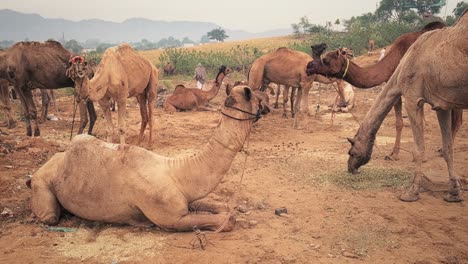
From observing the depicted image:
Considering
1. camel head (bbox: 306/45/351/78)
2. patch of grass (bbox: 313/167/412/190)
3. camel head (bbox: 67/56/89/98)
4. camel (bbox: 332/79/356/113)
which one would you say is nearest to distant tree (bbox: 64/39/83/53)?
camel (bbox: 332/79/356/113)

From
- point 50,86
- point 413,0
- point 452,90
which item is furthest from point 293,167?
point 413,0

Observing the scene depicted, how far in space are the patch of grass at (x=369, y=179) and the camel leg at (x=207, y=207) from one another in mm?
2352

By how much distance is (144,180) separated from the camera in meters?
4.71

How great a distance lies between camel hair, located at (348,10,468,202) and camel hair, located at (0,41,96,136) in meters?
6.94

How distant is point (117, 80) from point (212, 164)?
4.28 m

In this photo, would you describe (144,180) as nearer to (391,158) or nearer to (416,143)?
(416,143)

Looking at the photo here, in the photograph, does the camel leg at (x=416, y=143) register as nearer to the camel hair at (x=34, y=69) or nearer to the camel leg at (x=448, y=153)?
Answer: the camel leg at (x=448, y=153)

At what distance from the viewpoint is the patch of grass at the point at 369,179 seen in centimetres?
681

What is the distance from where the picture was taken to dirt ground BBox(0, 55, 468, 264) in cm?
437

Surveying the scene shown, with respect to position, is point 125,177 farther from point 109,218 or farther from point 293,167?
point 293,167

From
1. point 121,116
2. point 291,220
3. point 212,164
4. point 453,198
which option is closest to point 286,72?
point 121,116

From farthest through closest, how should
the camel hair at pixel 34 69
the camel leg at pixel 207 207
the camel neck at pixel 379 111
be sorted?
the camel hair at pixel 34 69 → the camel neck at pixel 379 111 → the camel leg at pixel 207 207

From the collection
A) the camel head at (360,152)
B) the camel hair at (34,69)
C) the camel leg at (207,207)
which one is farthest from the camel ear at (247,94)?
the camel hair at (34,69)

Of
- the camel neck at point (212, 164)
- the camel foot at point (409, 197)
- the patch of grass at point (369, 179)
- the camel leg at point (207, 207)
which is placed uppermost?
the camel neck at point (212, 164)
